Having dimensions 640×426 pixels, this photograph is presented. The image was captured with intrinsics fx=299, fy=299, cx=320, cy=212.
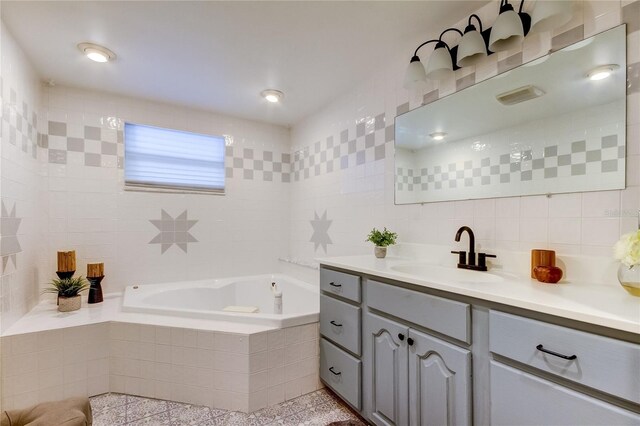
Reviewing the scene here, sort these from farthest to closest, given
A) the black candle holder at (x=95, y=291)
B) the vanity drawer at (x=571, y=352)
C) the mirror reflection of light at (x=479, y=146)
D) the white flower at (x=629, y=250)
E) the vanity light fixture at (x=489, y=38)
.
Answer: the black candle holder at (x=95, y=291) → the mirror reflection of light at (x=479, y=146) → the vanity light fixture at (x=489, y=38) → the white flower at (x=629, y=250) → the vanity drawer at (x=571, y=352)

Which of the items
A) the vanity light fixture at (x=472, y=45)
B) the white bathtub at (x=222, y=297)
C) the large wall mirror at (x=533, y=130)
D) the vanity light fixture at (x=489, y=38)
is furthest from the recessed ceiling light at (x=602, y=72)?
the white bathtub at (x=222, y=297)

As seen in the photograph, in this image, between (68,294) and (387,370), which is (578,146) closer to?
(387,370)

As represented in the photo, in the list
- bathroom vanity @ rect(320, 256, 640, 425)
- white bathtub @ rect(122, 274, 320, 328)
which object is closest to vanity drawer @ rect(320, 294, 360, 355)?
bathroom vanity @ rect(320, 256, 640, 425)

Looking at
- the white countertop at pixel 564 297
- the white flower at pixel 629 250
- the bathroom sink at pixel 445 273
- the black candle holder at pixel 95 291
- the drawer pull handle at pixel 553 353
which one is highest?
the white flower at pixel 629 250

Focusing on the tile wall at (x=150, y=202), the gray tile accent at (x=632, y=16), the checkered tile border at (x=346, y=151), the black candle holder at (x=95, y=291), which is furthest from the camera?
the tile wall at (x=150, y=202)

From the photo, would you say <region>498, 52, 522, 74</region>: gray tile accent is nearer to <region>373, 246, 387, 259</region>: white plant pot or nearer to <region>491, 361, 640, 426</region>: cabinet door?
<region>373, 246, 387, 259</region>: white plant pot

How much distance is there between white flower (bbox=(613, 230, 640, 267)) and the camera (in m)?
0.90

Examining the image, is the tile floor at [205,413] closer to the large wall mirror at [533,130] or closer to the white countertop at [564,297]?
the white countertop at [564,297]

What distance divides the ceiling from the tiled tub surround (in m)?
1.79

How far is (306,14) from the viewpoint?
1658 mm

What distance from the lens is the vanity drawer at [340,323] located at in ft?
5.44

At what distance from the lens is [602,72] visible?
119 centimetres

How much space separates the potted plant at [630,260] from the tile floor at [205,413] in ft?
4.61

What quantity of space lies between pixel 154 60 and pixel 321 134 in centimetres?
147
